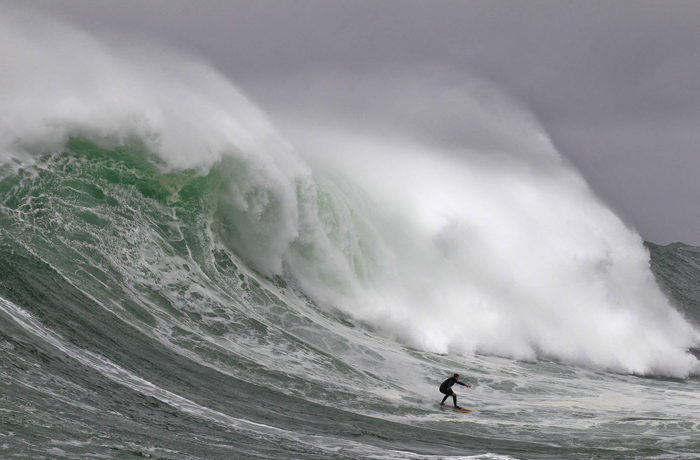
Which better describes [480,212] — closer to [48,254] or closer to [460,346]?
[460,346]

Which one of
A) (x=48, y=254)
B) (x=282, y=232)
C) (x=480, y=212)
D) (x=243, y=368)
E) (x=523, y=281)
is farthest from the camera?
(x=480, y=212)

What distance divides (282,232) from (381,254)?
12.6 ft

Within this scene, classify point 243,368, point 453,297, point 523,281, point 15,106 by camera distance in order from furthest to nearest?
point 523,281 < point 453,297 < point 15,106 < point 243,368

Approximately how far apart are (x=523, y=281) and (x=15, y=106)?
48.8ft

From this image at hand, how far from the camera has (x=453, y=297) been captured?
806 inches

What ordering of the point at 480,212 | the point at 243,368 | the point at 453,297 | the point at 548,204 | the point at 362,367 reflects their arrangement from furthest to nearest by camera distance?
the point at 548,204
the point at 480,212
the point at 453,297
the point at 362,367
the point at 243,368

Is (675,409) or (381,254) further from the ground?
(381,254)

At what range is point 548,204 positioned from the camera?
88.1ft

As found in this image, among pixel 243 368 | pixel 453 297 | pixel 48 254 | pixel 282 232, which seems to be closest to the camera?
pixel 243 368

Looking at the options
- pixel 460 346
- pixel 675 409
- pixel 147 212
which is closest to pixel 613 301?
pixel 460 346

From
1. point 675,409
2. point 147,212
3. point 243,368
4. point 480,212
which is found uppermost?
point 480,212

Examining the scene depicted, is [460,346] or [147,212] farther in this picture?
[460,346]

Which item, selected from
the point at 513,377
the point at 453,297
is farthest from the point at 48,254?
the point at 453,297

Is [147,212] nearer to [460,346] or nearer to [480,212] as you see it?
[460,346]
